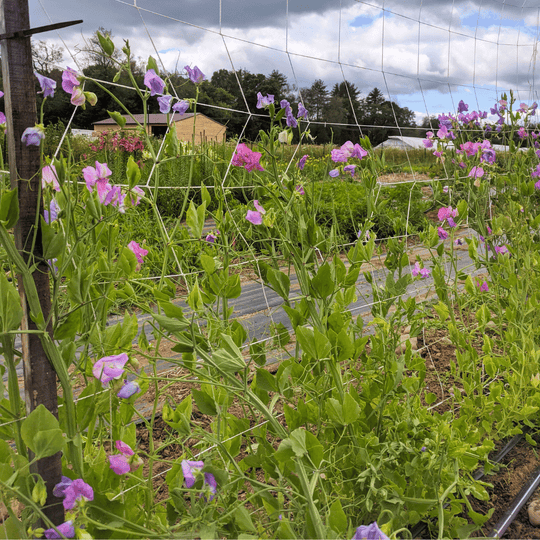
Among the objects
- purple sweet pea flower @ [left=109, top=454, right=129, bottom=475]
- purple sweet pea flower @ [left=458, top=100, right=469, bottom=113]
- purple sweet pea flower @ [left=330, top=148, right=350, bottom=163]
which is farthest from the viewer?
purple sweet pea flower @ [left=458, top=100, right=469, bottom=113]

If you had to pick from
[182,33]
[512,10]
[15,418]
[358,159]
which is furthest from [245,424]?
[512,10]

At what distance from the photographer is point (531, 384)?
1.43 m

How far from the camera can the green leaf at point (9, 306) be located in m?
0.56

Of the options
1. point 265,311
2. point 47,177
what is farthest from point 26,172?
point 265,311

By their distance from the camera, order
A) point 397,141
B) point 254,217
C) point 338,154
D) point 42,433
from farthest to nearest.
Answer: point 397,141 < point 338,154 < point 254,217 < point 42,433

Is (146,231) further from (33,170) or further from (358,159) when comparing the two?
(33,170)

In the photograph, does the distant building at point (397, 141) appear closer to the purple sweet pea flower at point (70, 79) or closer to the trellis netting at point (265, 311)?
→ the trellis netting at point (265, 311)

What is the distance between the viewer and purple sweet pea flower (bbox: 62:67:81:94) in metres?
0.69

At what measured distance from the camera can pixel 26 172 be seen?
67cm

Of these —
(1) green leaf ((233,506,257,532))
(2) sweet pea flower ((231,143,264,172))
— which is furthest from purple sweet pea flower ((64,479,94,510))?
(2) sweet pea flower ((231,143,264,172))

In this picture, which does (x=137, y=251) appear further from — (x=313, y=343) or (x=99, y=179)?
(x=313, y=343)

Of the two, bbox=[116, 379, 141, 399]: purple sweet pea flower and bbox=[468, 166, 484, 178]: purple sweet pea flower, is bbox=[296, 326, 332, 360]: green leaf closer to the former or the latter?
bbox=[116, 379, 141, 399]: purple sweet pea flower

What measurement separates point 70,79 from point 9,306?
0.36 m

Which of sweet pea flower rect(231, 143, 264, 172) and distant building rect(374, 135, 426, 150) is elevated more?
distant building rect(374, 135, 426, 150)
